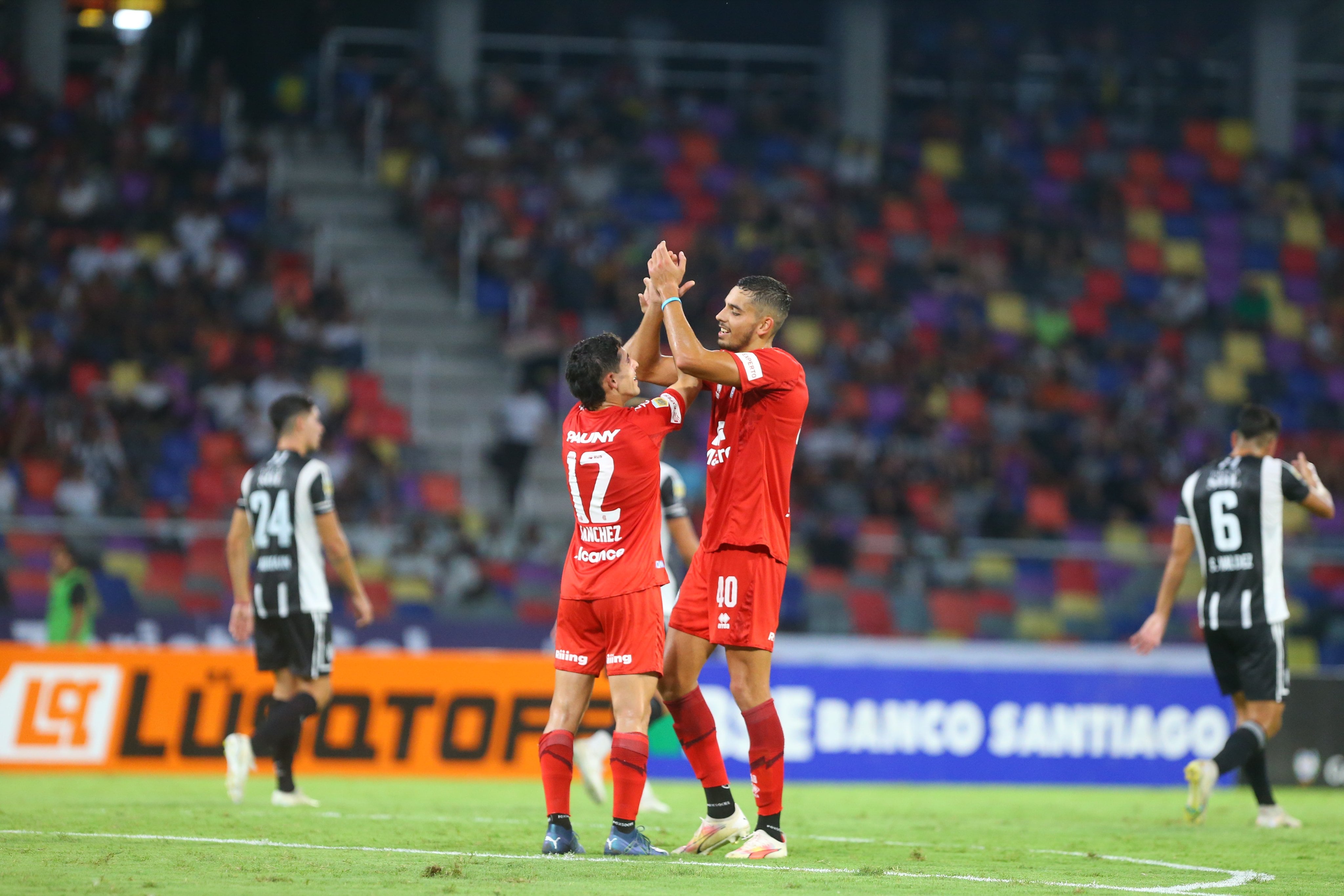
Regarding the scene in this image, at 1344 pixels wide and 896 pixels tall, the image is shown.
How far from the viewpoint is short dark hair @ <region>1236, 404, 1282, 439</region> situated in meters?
10.1

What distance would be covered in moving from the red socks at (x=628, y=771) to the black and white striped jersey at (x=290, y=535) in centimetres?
376

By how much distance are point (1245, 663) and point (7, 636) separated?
11.3 meters

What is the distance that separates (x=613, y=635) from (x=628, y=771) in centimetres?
58

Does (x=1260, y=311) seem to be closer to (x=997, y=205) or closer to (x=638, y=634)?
(x=997, y=205)

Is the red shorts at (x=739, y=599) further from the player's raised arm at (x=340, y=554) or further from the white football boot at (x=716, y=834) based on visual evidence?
the player's raised arm at (x=340, y=554)

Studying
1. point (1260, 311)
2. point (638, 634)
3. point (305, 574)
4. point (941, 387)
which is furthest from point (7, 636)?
point (1260, 311)

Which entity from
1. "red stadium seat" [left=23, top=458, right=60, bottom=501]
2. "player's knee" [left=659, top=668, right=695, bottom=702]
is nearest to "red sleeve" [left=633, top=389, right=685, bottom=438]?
"player's knee" [left=659, top=668, right=695, bottom=702]

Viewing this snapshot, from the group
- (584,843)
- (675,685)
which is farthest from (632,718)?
(584,843)

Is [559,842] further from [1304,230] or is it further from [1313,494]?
[1304,230]

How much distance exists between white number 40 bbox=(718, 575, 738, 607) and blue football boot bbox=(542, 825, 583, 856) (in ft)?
3.92

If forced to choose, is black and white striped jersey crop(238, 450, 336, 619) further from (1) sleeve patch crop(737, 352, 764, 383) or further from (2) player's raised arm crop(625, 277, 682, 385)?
(1) sleeve patch crop(737, 352, 764, 383)

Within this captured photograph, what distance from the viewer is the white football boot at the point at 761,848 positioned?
7.24 meters

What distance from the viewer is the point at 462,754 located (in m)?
13.6

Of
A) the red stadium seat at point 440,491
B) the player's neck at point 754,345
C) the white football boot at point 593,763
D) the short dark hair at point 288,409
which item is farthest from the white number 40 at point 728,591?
the red stadium seat at point 440,491
